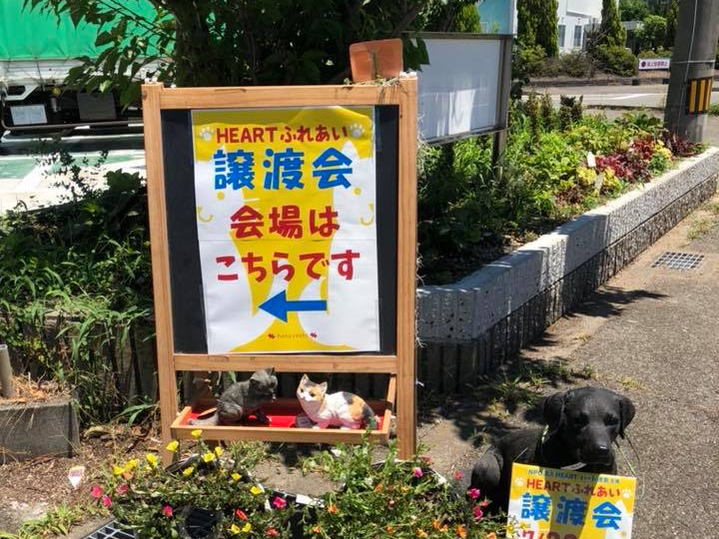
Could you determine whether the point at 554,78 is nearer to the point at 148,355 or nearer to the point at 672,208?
the point at 672,208

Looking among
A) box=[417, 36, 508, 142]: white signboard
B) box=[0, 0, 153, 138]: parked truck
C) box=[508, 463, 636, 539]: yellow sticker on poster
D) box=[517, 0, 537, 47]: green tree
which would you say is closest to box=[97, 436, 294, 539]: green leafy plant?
box=[508, 463, 636, 539]: yellow sticker on poster

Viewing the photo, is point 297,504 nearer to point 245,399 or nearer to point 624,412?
point 245,399

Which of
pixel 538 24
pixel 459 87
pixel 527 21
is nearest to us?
pixel 459 87

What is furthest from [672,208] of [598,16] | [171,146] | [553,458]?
[598,16]

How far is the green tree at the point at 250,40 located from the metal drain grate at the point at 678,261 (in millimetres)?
3967

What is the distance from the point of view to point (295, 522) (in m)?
2.53

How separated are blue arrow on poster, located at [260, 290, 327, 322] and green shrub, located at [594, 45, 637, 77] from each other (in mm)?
35340

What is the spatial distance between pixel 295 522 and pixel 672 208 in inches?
263

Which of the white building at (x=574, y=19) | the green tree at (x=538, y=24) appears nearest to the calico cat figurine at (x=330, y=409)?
the green tree at (x=538, y=24)

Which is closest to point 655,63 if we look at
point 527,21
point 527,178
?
point 527,21

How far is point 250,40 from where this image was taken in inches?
152

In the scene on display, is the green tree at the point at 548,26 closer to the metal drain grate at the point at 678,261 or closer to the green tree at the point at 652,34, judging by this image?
the green tree at the point at 652,34

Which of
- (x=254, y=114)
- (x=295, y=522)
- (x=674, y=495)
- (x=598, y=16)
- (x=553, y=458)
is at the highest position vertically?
(x=598, y=16)

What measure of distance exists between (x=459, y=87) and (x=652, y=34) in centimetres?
4144
